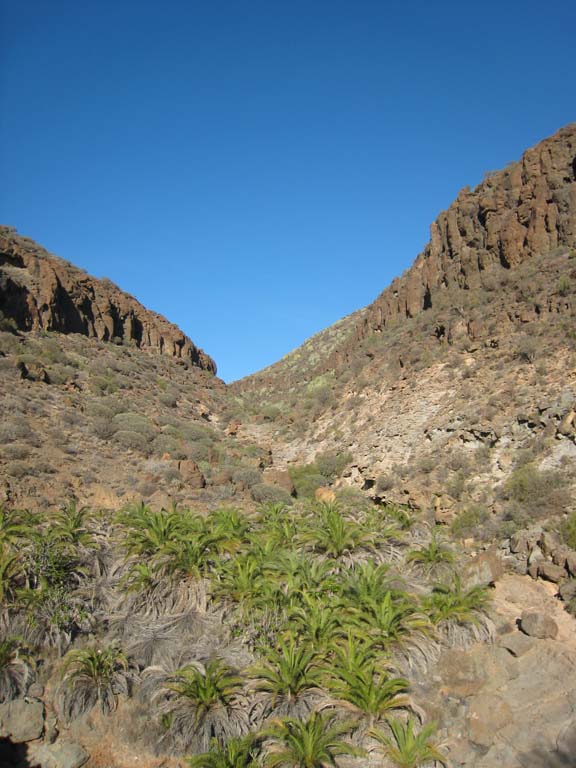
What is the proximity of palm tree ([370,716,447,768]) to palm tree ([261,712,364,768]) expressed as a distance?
13.5 inches

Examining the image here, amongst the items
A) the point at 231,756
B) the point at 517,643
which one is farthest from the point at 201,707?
the point at 517,643

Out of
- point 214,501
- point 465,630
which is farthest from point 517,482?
point 214,501

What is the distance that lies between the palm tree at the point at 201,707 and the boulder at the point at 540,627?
4.74m

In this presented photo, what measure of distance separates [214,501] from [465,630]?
10.0 meters

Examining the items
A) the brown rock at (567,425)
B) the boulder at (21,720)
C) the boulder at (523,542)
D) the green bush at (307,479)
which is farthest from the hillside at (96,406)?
the brown rock at (567,425)

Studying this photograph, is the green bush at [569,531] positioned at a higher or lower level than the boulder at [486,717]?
higher

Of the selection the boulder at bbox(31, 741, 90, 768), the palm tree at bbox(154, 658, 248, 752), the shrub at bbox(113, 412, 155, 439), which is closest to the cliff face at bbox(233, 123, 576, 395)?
the shrub at bbox(113, 412, 155, 439)

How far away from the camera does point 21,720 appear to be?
601 cm

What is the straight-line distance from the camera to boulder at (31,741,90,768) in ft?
18.4

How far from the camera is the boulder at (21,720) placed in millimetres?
5871

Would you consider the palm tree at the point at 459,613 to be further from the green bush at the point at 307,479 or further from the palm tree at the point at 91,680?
the green bush at the point at 307,479

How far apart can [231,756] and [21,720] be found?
9.28 ft

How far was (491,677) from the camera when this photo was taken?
273 inches

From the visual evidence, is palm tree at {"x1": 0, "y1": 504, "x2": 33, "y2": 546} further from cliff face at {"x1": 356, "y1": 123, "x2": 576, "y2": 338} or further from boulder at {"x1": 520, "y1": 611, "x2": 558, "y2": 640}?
cliff face at {"x1": 356, "y1": 123, "x2": 576, "y2": 338}
